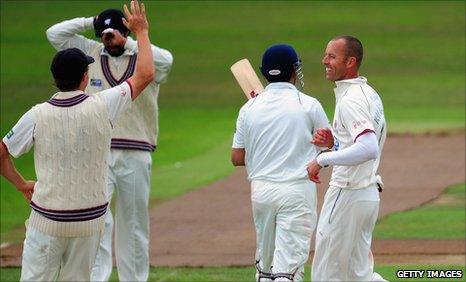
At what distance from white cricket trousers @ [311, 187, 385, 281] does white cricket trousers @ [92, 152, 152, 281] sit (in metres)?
2.62

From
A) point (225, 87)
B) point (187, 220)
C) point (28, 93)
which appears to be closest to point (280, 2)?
point (225, 87)

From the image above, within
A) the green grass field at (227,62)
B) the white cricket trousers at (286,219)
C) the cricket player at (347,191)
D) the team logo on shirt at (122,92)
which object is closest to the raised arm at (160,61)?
the white cricket trousers at (286,219)

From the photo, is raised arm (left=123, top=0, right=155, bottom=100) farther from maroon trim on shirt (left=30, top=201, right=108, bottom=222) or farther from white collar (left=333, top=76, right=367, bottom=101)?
white collar (left=333, top=76, right=367, bottom=101)

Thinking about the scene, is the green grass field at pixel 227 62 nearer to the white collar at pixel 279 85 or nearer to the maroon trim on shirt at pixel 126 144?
the maroon trim on shirt at pixel 126 144

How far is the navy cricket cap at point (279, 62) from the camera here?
976cm

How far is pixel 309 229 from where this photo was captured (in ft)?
32.0

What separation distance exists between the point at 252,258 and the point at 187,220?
2.62 meters

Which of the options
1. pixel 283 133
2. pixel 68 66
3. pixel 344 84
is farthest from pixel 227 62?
pixel 68 66

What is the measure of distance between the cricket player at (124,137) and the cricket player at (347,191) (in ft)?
8.03

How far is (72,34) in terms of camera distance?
11.8 m

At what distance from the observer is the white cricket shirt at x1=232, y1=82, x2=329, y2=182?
31.8 feet

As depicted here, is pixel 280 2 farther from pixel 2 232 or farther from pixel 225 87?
pixel 2 232

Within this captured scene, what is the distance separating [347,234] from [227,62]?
28977 mm

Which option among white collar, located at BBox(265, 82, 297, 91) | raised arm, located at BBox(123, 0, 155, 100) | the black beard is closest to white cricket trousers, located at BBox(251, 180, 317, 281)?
white collar, located at BBox(265, 82, 297, 91)
